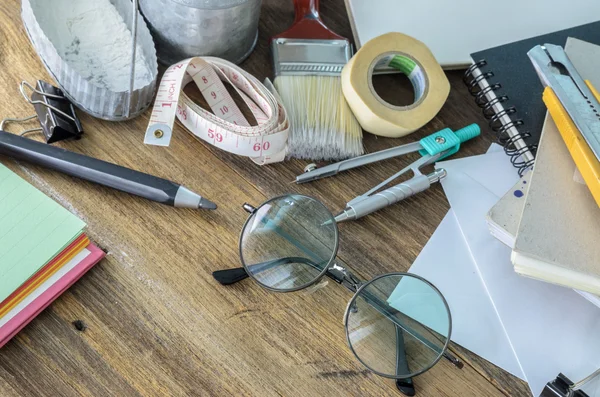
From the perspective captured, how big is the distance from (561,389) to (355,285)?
256mm

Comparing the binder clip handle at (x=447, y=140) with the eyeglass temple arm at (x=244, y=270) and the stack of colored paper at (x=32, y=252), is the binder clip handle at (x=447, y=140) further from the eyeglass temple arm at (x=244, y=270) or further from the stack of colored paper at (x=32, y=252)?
the stack of colored paper at (x=32, y=252)

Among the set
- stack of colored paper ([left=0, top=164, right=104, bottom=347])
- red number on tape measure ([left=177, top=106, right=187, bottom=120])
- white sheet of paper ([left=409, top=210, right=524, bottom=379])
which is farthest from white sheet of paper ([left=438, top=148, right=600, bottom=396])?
stack of colored paper ([left=0, top=164, right=104, bottom=347])

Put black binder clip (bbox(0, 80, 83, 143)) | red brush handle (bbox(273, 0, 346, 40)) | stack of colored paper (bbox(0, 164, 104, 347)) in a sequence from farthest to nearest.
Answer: red brush handle (bbox(273, 0, 346, 40))
black binder clip (bbox(0, 80, 83, 143))
stack of colored paper (bbox(0, 164, 104, 347))

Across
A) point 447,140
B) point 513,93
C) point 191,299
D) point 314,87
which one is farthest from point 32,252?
point 513,93

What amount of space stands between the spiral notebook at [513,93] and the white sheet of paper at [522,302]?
0.04 meters

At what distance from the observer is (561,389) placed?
0.79 metres

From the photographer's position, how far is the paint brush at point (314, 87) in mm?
909

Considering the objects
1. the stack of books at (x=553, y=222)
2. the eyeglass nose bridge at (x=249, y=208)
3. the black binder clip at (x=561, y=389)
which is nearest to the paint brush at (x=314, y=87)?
the eyeglass nose bridge at (x=249, y=208)

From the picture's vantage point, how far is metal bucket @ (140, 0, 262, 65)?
0.87m

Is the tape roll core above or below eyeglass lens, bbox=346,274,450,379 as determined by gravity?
above

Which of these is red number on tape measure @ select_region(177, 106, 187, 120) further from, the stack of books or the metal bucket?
the stack of books

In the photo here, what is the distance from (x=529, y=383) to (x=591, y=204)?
0.22 metres

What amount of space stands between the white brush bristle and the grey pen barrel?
→ 0.17m

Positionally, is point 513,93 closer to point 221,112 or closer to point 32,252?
point 221,112
